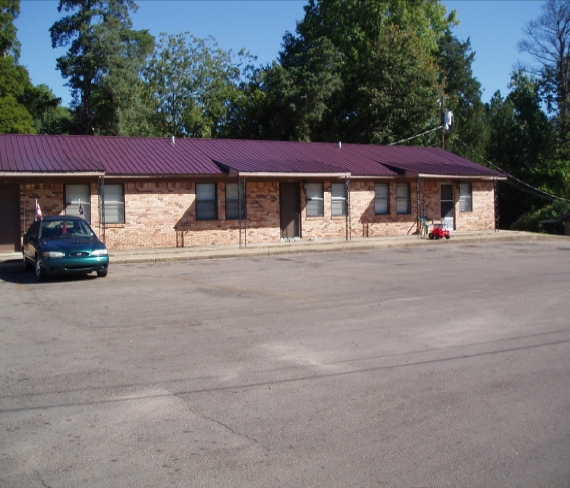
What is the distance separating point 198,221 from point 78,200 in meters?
4.31

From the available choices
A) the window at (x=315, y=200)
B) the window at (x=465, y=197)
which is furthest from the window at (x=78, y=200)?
the window at (x=465, y=197)

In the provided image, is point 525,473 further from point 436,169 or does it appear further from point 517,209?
point 517,209

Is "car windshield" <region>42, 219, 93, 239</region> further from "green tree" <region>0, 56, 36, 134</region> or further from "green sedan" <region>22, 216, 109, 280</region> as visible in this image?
"green tree" <region>0, 56, 36, 134</region>

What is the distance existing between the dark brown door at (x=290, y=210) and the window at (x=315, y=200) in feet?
1.56

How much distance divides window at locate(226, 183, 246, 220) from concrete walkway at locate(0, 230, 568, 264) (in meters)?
1.49

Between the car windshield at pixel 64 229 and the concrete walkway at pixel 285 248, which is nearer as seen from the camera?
the car windshield at pixel 64 229

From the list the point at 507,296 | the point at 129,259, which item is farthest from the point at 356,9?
the point at 507,296

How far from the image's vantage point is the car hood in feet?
51.3

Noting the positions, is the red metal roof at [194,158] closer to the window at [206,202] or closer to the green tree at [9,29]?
the window at [206,202]

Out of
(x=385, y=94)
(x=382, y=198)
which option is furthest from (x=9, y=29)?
(x=382, y=198)

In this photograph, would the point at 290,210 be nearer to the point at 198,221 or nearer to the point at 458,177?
the point at 198,221

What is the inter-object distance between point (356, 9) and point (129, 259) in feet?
123

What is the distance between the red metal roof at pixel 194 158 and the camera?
22.5 m

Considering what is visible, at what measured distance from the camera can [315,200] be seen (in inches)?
1059
